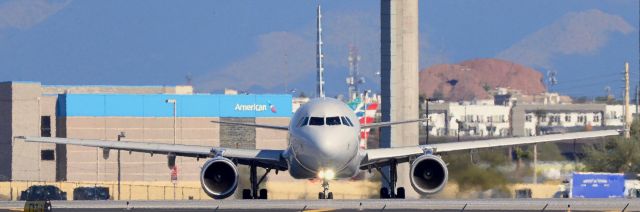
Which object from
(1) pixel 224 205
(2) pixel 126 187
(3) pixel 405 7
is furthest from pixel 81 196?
(1) pixel 224 205

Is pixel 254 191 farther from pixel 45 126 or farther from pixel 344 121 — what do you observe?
pixel 45 126

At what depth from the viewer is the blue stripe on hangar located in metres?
124

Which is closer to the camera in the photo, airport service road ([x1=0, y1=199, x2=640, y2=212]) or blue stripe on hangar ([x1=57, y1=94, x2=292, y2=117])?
airport service road ([x1=0, y1=199, x2=640, y2=212])

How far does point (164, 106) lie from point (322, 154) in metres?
72.3

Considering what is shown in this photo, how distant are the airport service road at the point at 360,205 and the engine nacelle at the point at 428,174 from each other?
591 centimetres

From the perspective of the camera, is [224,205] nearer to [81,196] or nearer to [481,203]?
[481,203]

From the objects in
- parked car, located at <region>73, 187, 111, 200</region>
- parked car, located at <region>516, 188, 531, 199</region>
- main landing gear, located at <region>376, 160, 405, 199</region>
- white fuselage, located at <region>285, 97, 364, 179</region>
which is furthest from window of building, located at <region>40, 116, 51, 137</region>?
white fuselage, located at <region>285, 97, 364, 179</region>

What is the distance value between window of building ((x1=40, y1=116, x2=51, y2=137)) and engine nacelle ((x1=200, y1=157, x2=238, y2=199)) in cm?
6842

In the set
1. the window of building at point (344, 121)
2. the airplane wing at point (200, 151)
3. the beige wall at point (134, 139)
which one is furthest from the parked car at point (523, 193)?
the beige wall at point (134, 139)

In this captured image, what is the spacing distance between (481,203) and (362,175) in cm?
3727

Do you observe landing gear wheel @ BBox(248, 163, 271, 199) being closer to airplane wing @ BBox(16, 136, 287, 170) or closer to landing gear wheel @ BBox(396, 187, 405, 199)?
airplane wing @ BBox(16, 136, 287, 170)

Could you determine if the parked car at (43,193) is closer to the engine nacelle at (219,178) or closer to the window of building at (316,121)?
the engine nacelle at (219,178)

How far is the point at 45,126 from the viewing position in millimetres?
125062

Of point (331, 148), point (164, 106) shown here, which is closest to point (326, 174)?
point (331, 148)
